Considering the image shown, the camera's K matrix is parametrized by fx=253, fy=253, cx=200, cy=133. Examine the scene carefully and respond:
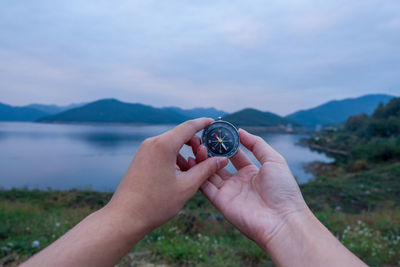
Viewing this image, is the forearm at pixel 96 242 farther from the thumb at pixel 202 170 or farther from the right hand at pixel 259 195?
the right hand at pixel 259 195

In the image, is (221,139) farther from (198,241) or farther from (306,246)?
(198,241)

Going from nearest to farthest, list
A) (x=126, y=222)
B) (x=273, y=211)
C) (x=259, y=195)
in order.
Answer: (x=126, y=222), (x=273, y=211), (x=259, y=195)

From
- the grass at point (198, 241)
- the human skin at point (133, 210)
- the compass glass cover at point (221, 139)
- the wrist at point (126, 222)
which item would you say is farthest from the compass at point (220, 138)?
the grass at point (198, 241)

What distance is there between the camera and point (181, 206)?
2027 millimetres

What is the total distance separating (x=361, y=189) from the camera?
13430 mm

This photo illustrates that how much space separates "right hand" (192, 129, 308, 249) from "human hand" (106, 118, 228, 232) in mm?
477

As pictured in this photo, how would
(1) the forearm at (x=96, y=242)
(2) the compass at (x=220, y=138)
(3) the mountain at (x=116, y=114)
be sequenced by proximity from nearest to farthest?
(1) the forearm at (x=96, y=242) < (2) the compass at (x=220, y=138) < (3) the mountain at (x=116, y=114)

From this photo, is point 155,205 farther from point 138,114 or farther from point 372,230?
point 138,114

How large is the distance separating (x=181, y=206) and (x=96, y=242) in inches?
27.0

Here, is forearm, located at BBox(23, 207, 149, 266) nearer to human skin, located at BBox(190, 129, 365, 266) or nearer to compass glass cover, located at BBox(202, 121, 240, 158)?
human skin, located at BBox(190, 129, 365, 266)

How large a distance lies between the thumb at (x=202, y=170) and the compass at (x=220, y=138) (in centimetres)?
38

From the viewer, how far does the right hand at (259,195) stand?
2143 millimetres

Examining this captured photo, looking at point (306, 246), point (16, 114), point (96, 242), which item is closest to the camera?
point (96, 242)

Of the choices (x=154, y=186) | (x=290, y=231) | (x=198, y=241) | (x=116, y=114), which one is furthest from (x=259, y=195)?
(x=116, y=114)
